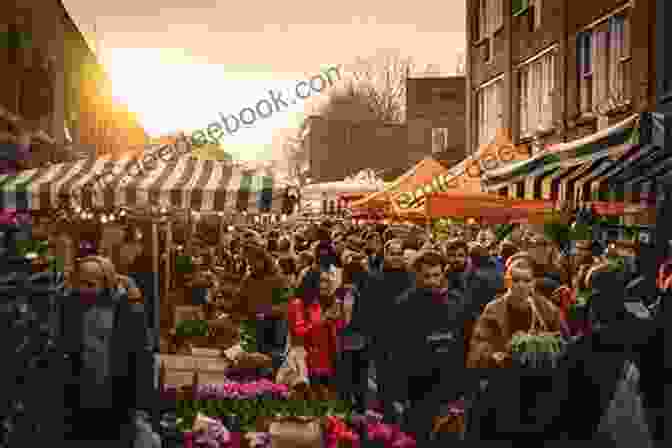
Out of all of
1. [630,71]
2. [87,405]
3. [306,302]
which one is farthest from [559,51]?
[87,405]

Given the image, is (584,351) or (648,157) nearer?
(584,351)

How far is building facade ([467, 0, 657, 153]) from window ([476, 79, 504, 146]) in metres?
0.03

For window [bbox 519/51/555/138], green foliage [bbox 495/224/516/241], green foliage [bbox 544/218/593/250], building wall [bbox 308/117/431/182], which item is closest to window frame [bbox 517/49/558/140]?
window [bbox 519/51/555/138]

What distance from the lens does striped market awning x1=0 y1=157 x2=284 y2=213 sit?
8766 mm

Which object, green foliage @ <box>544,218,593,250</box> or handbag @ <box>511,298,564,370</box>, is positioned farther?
green foliage @ <box>544,218,593,250</box>

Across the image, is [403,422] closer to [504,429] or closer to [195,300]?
[504,429]

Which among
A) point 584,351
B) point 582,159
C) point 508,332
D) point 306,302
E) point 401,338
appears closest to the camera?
point 584,351

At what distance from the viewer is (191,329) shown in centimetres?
1302

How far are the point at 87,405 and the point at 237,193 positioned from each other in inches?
135

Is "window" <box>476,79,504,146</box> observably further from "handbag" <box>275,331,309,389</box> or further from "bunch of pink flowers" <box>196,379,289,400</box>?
"bunch of pink flowers" <box>196,379,289,400</box>

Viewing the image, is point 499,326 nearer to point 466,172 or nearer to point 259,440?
point 259,440

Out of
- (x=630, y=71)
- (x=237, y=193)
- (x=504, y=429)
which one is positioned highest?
(x=630, y=71)

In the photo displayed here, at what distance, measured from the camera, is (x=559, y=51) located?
1945 centimetres

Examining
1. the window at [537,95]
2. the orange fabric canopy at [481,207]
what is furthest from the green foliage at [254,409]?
the window at [537,95]
